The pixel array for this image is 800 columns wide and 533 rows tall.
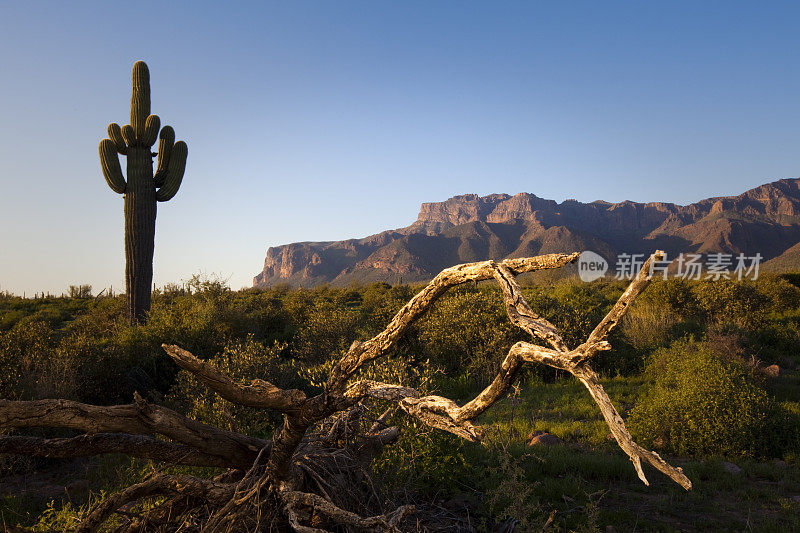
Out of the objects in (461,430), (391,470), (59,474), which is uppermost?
(461,430)

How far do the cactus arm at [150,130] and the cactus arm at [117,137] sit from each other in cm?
71

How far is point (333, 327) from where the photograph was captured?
12969 mm

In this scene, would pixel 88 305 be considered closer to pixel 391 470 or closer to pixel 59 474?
pixel 59 474

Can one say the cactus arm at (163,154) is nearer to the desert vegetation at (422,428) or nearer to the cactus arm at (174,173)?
the cactus arm at (174,173)

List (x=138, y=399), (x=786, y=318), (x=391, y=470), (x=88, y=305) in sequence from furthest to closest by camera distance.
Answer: (x=88, y=305)
(x=786, y=318)
(x=391, y=470)
(x=138, y=399)

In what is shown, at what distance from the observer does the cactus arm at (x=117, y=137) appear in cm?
1516

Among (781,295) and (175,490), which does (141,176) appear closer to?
(175,490)

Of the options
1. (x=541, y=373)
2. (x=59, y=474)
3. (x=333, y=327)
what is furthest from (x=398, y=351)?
(x=59, y=474)

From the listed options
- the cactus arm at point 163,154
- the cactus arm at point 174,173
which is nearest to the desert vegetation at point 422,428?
the cactus arm at point 174,173

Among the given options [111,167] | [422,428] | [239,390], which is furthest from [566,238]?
[239,390]

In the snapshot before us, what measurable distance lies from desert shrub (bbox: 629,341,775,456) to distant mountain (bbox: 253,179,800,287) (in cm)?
6866

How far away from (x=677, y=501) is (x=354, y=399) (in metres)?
4.94

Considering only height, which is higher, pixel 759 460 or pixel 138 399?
pixel 138 399

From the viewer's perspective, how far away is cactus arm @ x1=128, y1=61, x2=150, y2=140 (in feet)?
51.0
